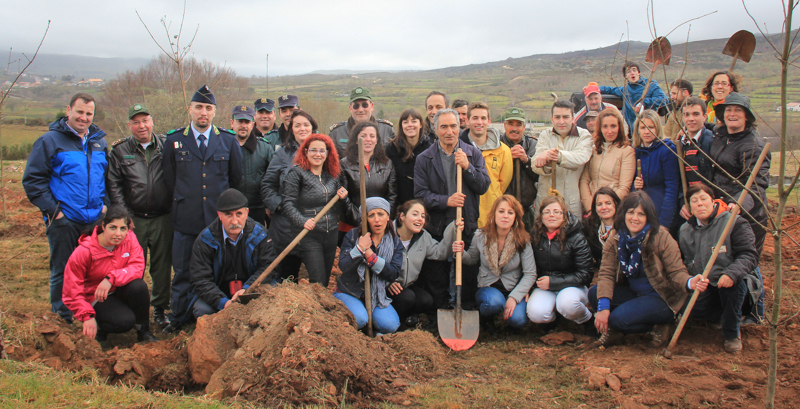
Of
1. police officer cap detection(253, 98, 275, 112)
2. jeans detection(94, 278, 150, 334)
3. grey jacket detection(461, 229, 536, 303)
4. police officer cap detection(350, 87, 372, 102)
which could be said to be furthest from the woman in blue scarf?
police officer cap detection(253, 98, 275, 112)

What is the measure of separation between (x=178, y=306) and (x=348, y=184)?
2103 mm

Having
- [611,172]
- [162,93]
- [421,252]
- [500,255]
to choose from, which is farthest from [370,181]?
[162,93]

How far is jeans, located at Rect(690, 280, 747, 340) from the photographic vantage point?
3961mm

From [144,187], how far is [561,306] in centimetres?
425

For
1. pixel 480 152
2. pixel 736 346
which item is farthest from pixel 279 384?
pixel 736 346

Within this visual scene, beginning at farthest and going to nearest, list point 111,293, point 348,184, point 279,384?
point 348,184 → point 111,293 → point 279,384

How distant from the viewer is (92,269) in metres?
4.40

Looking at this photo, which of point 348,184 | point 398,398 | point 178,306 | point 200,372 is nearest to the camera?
point 398,398

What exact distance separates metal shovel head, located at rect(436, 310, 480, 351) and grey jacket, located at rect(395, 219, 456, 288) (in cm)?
47

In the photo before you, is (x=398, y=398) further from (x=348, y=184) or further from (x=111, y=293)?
(x=111, y=293)

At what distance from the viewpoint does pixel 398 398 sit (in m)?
3.47

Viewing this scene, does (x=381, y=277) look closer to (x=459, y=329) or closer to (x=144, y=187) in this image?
(x=459, y=329)

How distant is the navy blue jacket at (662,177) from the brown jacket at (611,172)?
0.13 meters

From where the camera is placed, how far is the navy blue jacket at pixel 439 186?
5.01m
